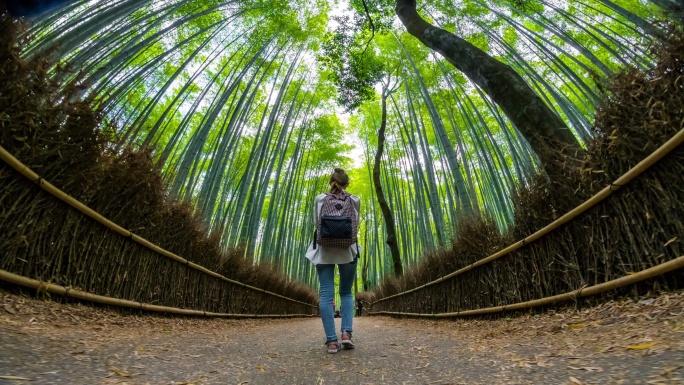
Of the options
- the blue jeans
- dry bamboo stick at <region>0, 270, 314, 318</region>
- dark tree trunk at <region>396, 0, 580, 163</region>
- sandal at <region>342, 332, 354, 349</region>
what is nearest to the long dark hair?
the blue jeans

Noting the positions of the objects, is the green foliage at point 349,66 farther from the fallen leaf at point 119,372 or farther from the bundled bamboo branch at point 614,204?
the fallen leaf at point 119,372

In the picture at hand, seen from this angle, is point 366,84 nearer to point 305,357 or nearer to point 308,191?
point 305,357

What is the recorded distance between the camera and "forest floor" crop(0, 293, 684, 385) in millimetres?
1188

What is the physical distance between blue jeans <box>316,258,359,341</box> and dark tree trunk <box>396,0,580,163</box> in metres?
1.51

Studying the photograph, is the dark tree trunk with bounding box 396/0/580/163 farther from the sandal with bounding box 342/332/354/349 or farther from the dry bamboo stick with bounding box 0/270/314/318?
the dry bamboo stick with bounding box 0/270/314/318

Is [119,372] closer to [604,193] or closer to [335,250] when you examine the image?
[335,250]

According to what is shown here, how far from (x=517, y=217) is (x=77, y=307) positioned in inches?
123

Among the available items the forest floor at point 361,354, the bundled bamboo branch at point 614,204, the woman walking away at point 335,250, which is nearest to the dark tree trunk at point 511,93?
the bundled bamboo branch at point 614,204

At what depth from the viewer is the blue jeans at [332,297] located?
7.22 feet

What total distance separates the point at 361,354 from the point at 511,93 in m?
2.13

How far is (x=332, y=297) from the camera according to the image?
226cm

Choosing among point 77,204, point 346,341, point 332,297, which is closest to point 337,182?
point 332,297

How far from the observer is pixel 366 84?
20.1 ft

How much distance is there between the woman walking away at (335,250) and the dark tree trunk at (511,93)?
1.33 metres
